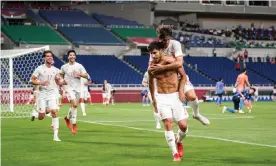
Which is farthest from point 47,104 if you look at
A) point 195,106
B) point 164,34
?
point 164,34

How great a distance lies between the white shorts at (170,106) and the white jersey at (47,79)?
681cm

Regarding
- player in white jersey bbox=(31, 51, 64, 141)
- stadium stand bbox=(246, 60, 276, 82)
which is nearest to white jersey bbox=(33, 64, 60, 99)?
player in white jersey bbox=(31, 51, 64, 141)

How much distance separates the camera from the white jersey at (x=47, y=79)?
19359mm

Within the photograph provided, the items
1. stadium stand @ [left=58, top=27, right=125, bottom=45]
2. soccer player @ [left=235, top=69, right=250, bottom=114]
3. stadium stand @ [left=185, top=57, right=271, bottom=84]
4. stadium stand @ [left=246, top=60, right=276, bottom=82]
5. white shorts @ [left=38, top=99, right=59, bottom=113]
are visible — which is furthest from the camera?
stadium stand @ [left=246, top=60, right=276, bottom=82]

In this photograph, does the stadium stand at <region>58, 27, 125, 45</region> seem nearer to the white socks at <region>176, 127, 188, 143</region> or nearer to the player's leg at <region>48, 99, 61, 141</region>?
the player's leg at <region>48, 99, 61, 141</region>

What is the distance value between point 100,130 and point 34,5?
5453 cm

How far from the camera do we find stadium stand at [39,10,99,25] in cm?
7062

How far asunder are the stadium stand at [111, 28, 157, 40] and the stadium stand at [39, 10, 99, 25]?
2942 millimetres

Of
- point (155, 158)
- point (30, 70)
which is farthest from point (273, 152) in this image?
point (30, 70)

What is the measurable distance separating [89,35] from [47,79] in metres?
49.5

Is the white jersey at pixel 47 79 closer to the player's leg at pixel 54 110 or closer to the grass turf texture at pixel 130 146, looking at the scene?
the player's leg at pixel 54 110

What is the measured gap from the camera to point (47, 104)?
19250mm

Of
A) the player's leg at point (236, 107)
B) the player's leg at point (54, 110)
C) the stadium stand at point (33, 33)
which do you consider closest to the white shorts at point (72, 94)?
the player's leg at point (54, 110)

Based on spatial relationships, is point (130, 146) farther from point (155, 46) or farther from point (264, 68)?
point (264, 68)
